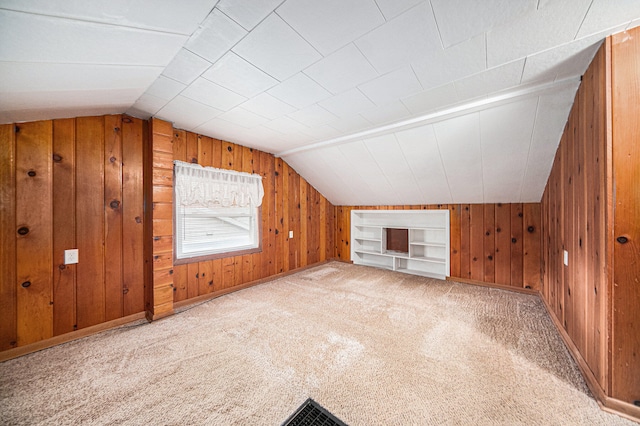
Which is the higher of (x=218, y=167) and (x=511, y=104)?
(x=511, y=104)

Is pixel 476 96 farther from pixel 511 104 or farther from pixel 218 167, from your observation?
pixel 218 167

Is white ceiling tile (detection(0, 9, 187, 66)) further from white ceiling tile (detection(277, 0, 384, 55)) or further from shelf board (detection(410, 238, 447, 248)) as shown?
shelf board (detection(410, 238, 447, 248))

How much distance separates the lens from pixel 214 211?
2969mm

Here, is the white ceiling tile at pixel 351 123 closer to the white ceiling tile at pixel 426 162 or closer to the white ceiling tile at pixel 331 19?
the white ceiling tile at pixel 426 162

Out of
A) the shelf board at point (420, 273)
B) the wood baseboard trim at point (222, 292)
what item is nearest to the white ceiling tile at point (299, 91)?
the wood baseboard trim at point (222, 292)

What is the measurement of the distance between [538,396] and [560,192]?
1766 mm

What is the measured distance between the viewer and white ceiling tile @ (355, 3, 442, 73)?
1.14 meters

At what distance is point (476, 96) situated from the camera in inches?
75.0

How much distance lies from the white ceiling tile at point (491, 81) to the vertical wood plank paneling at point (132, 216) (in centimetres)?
303

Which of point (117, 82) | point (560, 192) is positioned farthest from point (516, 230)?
point (117, 82)

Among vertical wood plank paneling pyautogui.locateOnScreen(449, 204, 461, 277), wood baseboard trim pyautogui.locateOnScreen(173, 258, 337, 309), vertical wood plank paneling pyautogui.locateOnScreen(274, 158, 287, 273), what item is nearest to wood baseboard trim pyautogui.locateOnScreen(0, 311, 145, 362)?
wood baseboard trim pyautogui.locateOnScreen(173, 258, 337, 309)

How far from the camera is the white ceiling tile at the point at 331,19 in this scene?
106cm

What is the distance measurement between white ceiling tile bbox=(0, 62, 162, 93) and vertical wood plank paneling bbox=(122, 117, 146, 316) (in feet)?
2.76

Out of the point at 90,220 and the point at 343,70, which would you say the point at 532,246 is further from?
the point at 90,220
